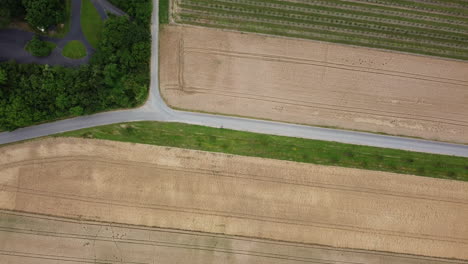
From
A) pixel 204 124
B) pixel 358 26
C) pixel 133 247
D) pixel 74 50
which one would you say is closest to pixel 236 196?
pixel 204 124

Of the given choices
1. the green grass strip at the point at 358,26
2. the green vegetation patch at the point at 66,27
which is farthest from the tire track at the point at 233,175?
the green grass strip at the point at 358,26

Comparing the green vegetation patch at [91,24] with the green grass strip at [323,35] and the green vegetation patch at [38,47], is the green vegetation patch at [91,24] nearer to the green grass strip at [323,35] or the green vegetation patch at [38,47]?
the green vegetation patch at [38,47]

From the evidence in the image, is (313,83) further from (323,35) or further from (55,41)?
(55,41)

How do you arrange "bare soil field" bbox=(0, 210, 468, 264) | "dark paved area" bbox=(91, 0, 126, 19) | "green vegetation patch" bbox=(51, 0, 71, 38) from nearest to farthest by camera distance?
1. "bare soil field" bbox=(0, 210, 468, 264)
2. "green vegetation patch" bbox=(51, 0, 71, 38)
3. "dark paved area" bbox=(91, 0, 126, 19)

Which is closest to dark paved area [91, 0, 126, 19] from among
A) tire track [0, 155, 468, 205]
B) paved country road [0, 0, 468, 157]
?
paved country road [0, 0, 468, 157]

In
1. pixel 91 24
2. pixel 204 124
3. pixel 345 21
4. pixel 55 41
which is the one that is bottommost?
pixel 204 124

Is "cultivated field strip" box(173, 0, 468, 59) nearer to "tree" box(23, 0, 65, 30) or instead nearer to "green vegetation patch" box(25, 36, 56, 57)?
"tree" box(23, 0, 65, 30)
